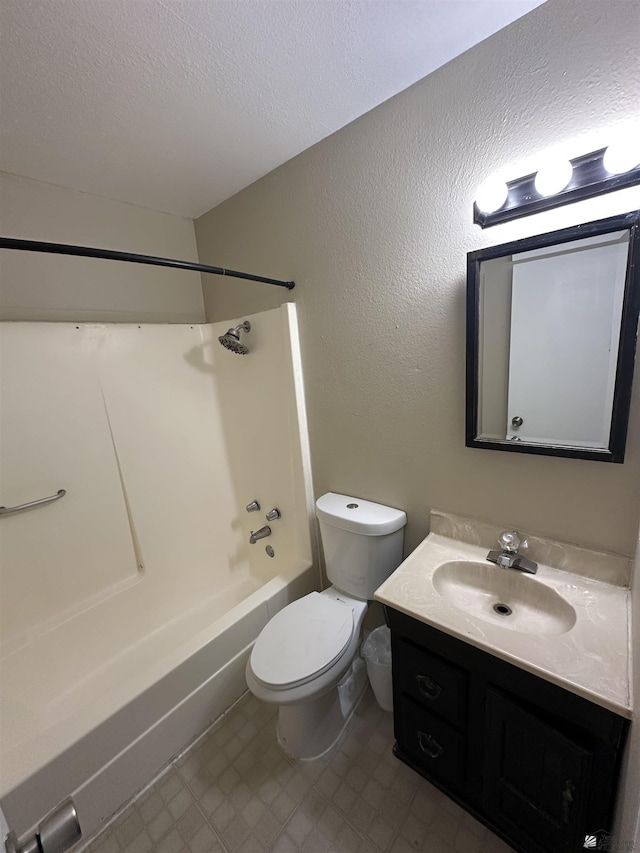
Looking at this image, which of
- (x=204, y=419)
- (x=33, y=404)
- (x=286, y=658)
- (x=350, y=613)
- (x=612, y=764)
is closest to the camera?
(x=612, y=764)

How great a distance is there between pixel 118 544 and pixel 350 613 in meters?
1.25

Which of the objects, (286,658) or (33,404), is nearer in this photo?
(286,658)

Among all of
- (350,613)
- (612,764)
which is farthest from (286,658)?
(612,764)

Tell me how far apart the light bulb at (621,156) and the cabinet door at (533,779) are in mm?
1331

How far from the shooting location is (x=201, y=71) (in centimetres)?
101

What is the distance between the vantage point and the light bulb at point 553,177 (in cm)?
86

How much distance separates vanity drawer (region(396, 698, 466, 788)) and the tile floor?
0.10 metres

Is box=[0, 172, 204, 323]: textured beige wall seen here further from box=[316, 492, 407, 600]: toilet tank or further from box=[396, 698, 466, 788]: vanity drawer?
box=[396, 698, 466, 788]: vanity drawer

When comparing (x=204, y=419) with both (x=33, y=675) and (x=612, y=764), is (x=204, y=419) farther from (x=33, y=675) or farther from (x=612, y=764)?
(x=612, y=764)

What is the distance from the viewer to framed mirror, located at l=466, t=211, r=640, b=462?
34.1 inches

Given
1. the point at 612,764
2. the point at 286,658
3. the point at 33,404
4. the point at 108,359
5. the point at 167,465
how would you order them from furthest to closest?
1. the point at 167,465
2. the point at 108,359
3. the point at 33,404
4. the point at 286,658
5. the point at 612,764

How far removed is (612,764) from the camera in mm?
758

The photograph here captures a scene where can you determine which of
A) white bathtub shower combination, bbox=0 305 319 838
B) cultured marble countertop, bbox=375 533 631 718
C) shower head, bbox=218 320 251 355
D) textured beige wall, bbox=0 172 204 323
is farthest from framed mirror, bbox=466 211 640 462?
textured beige wall, bbox=0 172 204 323

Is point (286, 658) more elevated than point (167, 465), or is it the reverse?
point (167, 465)
